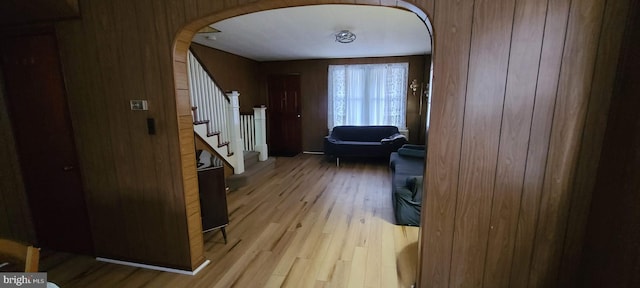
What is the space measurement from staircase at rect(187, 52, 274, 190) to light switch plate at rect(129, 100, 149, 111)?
53.3 inches

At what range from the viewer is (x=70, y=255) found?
2.43m

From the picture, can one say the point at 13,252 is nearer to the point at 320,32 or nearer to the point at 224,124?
the point at 224,124

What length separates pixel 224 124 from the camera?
4.23 m

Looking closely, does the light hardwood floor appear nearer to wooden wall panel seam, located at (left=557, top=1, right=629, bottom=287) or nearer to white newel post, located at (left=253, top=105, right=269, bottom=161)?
wooden wall panel seam, located at (left=557, top=1, right=629, bottom=287)

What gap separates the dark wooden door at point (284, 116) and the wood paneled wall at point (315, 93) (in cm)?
14

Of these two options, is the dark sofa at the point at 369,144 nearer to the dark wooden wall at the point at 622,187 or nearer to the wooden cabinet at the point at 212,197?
the wooden cabinet at the point at 212,197

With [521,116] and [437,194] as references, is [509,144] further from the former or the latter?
[437,194]

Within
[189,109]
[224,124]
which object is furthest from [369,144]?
[189,109]

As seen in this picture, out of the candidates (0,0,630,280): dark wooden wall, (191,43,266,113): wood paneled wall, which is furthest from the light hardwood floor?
(191,43,266,113): wood paneled wall

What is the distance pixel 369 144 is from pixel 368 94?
1.43 metres

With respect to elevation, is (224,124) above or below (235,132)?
above

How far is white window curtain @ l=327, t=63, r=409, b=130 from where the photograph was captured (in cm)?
611

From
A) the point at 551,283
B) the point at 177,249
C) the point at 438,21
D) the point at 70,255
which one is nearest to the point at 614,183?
the point at 551,283

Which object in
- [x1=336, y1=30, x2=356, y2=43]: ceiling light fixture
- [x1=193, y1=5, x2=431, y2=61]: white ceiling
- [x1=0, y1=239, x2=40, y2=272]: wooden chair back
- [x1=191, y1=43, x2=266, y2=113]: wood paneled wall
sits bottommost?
Result: [x1=0, y1=239, x2=40, y2=272]: wooden chair back
